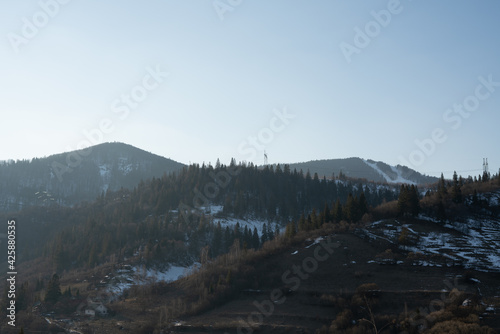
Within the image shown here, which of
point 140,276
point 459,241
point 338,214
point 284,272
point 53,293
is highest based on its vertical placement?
point 338,214

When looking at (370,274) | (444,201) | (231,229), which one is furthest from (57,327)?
(444,201)

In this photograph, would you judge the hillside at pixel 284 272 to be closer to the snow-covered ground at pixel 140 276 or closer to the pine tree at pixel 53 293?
the snow-covered ground at pixel 140 276

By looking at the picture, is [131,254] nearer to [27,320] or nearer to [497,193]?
[27,320]

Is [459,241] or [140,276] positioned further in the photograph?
[140,276]

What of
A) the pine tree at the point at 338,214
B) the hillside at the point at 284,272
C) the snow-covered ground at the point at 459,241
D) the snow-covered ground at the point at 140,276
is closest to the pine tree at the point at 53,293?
the hillside at the point at 284,272

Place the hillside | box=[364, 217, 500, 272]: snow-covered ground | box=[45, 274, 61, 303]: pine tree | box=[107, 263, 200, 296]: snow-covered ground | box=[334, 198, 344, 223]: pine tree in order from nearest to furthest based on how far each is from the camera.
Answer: the hillside → box=[364, 217, 500, 272]: snow-covered ground → box=[45, 274, 61, 303]: pine tree → box=[107, 263, 200, 296]: snow-covered ground → box=[334, 198, 344, 223]: pine tree

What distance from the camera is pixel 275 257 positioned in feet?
255

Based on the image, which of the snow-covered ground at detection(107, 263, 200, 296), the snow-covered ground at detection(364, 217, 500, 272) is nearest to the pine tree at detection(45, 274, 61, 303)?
the snow-covered ground at detection(107, 263, 200, 296)

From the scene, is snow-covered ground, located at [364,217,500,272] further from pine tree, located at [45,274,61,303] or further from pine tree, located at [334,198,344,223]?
pine tree, located at [45,274,61,303]

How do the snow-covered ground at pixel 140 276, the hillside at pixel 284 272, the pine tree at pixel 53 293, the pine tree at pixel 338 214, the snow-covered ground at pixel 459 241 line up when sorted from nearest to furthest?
the hillside at pixel 284 272
the snow-covered ground at pixel 459 241
the pine tree at pixel 53 293
the snow-covered ground at pixel 140 276
the pine tree at pixel 338 214

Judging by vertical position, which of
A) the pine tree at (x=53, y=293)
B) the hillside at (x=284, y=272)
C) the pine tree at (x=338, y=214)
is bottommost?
the pine tree at (x=53, y=293)

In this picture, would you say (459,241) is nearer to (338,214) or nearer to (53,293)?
(338,214)

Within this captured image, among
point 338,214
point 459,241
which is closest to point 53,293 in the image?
point 338,214

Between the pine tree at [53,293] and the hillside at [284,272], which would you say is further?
the pine tree at [53,293]
